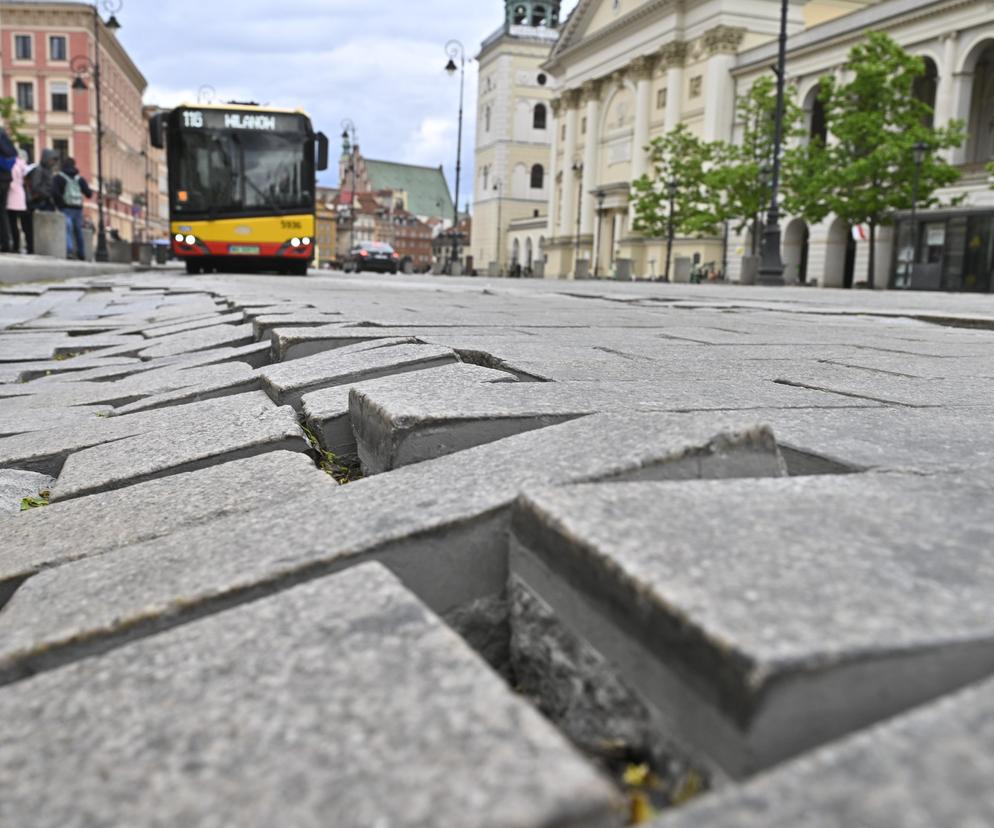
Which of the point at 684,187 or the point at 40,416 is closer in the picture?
the point at 40,416

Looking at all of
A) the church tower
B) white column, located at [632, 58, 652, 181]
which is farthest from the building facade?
white column, located at [632, 58, 652, 181]

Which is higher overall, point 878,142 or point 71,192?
point 878,142

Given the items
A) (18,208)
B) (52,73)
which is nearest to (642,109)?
(52,73)

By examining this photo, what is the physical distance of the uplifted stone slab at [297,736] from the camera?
664mm

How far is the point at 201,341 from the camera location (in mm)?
4496

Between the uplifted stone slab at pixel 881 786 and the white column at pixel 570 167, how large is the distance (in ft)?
210

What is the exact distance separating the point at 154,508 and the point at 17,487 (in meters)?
0.64

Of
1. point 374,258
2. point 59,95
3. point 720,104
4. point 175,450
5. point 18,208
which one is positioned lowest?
point 175,450

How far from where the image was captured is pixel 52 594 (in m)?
1.24

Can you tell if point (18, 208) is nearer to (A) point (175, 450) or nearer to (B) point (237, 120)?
(B) point (237, 120)

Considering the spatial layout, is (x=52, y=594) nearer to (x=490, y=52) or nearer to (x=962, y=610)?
(x=962, y=610)

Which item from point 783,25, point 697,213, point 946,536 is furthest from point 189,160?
point 697,213

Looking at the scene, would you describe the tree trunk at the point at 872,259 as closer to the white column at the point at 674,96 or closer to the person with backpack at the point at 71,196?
the white column at the point at 674,96

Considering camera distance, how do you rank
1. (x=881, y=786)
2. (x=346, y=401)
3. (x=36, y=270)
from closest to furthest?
(x=881, y=786) → (x=346, y=401) → (x=36, y=270)
